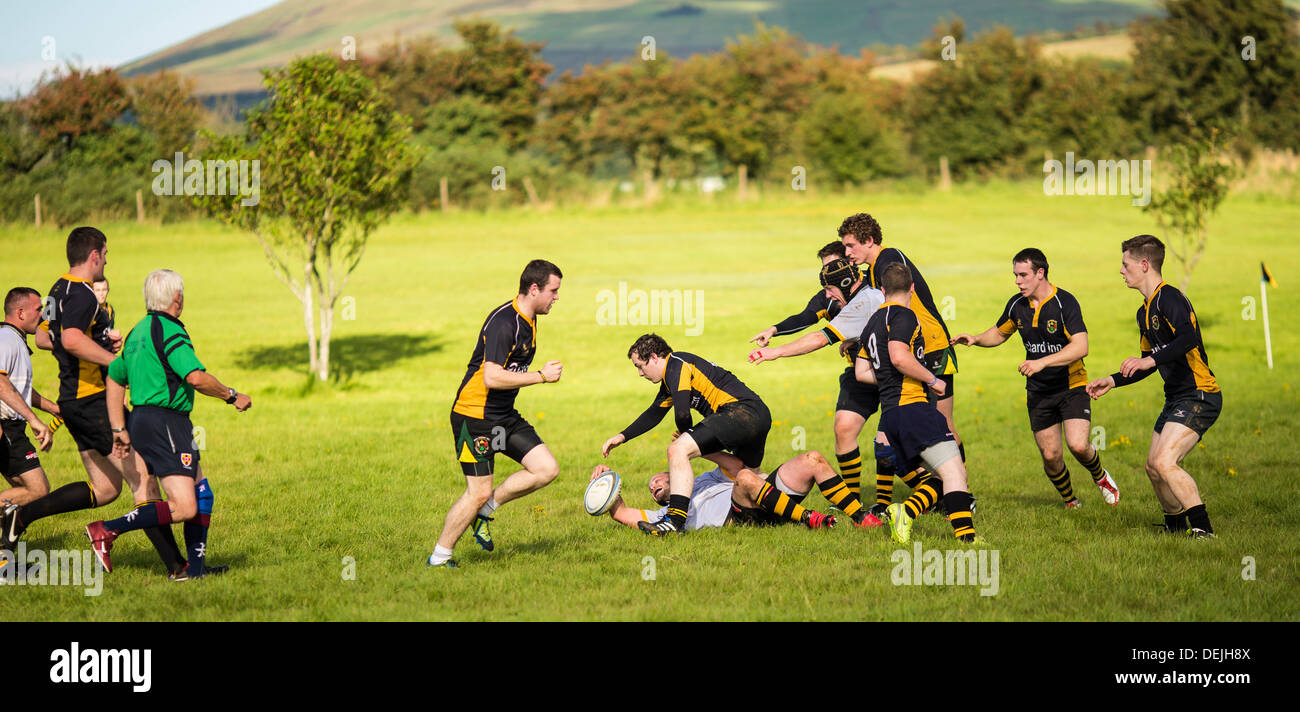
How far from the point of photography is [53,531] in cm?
960

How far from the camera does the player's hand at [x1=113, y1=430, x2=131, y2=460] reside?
759 cm

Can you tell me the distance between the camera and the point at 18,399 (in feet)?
26.1

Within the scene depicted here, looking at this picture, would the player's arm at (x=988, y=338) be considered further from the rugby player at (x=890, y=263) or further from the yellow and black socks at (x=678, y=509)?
the yellow and black socks at (x=678, y=509)

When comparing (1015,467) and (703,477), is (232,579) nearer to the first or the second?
(703,477)

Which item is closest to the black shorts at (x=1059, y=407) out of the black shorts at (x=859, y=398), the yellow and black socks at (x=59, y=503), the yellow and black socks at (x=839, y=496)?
the black shorts at (x=859, y=398)

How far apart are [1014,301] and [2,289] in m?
28.9

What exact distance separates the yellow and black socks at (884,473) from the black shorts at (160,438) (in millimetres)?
5973

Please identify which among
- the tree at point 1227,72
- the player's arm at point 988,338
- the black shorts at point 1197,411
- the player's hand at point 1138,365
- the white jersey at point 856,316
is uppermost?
the tree at point 1227,72

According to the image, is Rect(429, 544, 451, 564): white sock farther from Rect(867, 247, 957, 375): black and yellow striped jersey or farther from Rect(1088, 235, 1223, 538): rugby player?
Rect(1088, 235, 1223, 538): rugby player

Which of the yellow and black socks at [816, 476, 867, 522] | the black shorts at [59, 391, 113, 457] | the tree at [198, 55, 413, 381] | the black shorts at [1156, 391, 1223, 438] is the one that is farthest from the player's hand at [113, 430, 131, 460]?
the tree at [198, 55, 413, 381]

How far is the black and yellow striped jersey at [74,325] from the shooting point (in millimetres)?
8078

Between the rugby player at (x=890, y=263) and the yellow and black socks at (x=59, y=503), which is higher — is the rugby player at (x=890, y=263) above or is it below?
above

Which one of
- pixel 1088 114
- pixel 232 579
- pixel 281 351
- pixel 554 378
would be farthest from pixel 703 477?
pixel 1088 114

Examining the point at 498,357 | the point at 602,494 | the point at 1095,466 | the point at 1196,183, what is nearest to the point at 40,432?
the point at 498,357
